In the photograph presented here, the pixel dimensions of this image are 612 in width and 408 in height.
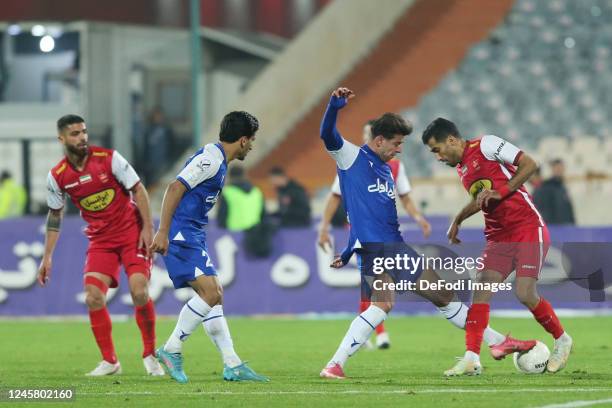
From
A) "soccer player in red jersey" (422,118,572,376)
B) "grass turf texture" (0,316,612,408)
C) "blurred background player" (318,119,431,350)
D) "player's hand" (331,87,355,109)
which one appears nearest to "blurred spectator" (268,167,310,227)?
"grass turf texture" (0,316,612,408)

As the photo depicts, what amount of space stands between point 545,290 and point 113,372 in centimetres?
568

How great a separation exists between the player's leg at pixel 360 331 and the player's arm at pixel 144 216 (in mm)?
1697

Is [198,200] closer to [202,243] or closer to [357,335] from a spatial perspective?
[202,243]

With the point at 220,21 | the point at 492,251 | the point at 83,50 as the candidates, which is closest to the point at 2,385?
the point at 492,251

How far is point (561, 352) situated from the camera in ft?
33.1

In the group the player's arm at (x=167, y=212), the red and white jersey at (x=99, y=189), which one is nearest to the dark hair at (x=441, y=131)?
the player's arm at (x=167, y=212)

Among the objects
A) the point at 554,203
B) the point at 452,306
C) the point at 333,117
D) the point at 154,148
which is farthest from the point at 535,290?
the point at 154,148

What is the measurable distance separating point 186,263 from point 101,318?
1360mm

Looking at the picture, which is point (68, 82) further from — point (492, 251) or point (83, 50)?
point (492, 251)

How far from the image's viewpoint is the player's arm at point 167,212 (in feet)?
30.8

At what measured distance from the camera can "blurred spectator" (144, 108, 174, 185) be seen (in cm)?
2702

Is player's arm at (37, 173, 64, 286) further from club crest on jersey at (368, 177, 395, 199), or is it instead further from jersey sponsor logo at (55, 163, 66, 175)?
club crest on jersey at (368, 177, 395, 199)

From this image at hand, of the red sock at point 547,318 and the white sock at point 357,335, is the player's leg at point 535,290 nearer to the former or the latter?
the red sock at point 547,318

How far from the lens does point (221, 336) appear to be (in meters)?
9.93
